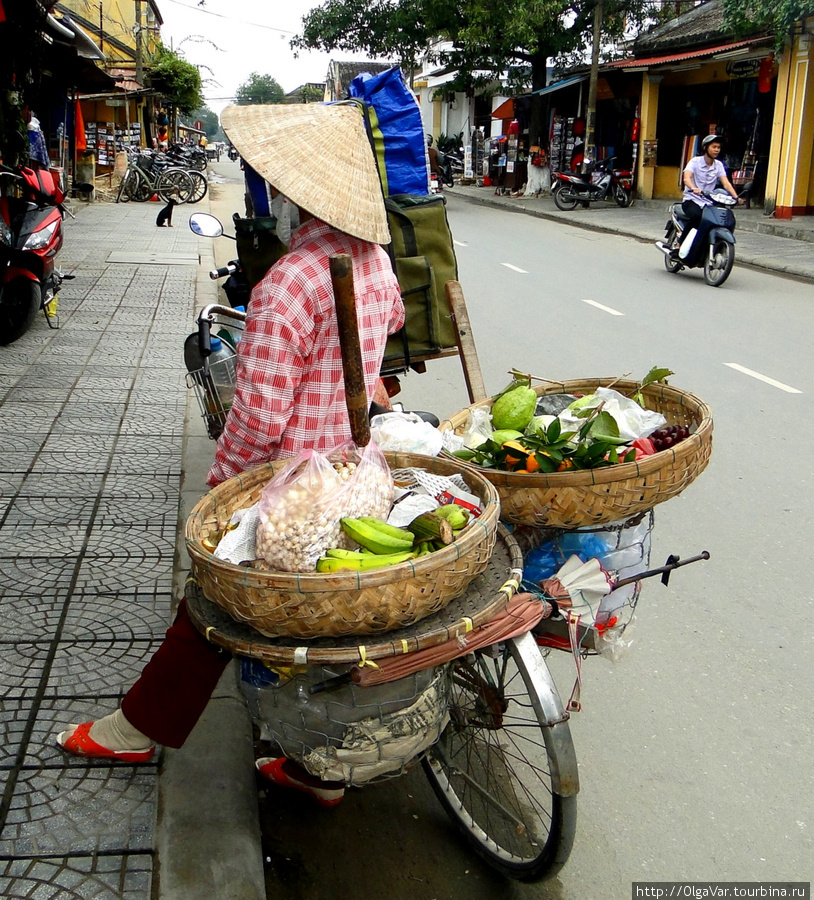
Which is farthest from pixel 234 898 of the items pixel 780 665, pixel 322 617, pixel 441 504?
pixel 780 665

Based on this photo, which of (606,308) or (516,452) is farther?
(606,308)

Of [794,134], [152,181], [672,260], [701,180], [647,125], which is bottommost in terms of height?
[672,260]

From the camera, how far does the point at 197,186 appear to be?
835 inches

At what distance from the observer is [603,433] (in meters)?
2.35

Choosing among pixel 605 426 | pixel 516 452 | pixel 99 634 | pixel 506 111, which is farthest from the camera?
pixel 506 111

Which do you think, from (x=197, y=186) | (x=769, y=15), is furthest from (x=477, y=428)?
(x=197, y=186)

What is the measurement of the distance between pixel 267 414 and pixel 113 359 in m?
5.03

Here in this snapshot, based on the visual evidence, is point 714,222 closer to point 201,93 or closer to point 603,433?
point 603,433

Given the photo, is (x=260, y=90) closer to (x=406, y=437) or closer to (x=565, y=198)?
(x=565, y=198)

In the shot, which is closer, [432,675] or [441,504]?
[432,675]

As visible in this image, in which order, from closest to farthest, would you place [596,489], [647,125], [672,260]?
[596,489]
[672,260]
[647,125]

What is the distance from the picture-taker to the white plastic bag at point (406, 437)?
2.36 m

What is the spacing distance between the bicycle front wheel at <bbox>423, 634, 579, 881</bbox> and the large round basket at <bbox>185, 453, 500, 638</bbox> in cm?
26

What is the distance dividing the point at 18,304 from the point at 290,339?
569 centimetres
